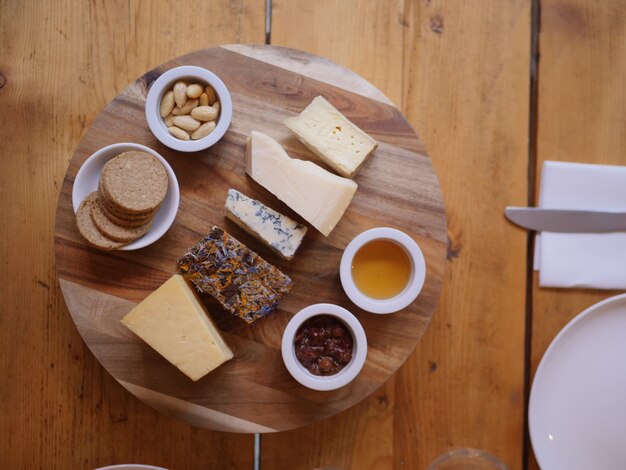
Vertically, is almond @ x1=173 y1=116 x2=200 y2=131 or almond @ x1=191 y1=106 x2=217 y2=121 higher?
almond @ x1=191 y1=106 x2=217 y2=121

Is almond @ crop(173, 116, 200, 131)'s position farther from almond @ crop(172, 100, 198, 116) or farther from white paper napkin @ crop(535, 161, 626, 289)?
white paper napkin @ crop(535, 161, 626, 289)

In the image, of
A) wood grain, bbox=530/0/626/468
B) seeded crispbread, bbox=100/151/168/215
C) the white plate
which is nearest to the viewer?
seeded crispbread, bbox=100/151/168/215

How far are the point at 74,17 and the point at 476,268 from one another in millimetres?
1411

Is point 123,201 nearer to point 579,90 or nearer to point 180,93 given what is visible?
point 180,93

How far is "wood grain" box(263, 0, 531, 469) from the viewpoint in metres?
1.72

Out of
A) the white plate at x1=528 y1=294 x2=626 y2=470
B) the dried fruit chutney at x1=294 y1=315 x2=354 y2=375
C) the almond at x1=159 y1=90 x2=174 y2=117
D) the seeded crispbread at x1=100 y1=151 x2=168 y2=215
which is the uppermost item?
the almond at x1=159 y1=90 x2=174 y2=117

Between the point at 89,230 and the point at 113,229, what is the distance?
0.06 metres

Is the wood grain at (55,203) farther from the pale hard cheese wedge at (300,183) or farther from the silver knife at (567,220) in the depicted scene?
the silver knife at (567,220)

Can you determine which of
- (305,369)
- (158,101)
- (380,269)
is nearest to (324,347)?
(305,369)

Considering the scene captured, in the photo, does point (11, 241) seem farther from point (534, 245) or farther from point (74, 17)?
point (534, 245)

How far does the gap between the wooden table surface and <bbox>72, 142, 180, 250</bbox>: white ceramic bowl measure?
222mm

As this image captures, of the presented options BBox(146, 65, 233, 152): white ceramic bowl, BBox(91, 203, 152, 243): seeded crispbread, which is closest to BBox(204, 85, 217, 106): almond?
BBox(146, 65, 233, 152): white ceramic bowl

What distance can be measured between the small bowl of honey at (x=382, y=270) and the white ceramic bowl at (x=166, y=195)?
47cm

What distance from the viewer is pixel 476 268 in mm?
1739
